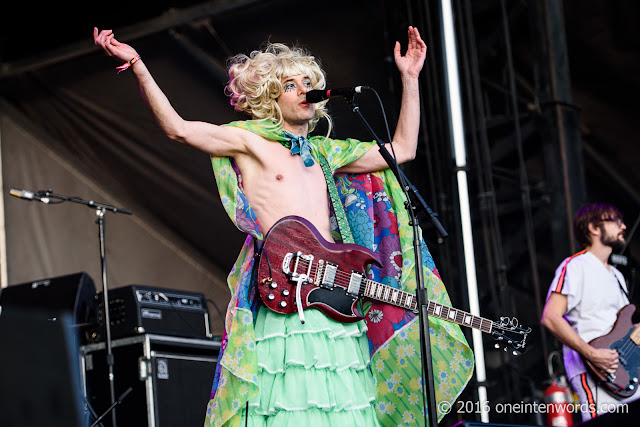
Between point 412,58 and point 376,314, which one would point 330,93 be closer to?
point 412,58

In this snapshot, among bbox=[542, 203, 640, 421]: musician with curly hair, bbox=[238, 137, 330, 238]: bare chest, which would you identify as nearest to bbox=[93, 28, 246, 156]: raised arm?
bbox=[238, 137, 330, 238]: bare chest

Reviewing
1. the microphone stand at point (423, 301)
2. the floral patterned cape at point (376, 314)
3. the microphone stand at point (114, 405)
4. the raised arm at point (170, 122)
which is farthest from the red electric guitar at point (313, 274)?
the microphone stand at point (114, 405)

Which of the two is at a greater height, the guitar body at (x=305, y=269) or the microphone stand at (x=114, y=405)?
the guitar body at (x=305, y=269)

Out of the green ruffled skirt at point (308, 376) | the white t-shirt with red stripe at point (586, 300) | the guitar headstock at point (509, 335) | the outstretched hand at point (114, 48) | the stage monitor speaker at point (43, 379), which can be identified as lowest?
the stage monitor speaker at point (43, 379)

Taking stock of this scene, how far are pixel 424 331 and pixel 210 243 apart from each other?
16.9ft

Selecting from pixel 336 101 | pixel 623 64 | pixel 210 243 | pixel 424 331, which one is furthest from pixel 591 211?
pixel 210 243

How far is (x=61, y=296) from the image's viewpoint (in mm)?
4984

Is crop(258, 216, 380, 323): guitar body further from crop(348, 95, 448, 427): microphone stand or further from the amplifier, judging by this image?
the amplifier

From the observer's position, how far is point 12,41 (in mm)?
7008

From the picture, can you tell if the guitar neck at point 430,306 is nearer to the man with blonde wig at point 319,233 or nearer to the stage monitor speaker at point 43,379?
the man with blonde wig at point 319,233

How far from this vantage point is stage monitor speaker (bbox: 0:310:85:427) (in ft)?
3.90

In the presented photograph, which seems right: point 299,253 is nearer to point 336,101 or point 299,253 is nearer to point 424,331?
point 424,331

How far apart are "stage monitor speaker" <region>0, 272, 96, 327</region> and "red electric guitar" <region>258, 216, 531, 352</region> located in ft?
7.72

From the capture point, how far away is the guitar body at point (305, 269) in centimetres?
292
